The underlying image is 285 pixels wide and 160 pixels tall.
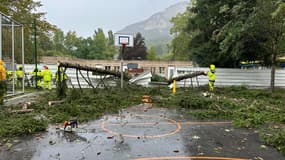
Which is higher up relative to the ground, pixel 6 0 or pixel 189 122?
pixel 6 0

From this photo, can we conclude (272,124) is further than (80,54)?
No

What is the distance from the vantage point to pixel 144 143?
3.99 meters

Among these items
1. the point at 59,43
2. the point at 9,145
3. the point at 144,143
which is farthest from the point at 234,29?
the point at 59,43

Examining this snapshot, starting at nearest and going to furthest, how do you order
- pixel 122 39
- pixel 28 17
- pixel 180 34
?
pixel 122 39 → pixel 28 17 → pixel 180 34

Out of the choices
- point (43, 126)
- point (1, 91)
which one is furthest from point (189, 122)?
point (1, 91)

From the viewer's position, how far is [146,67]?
133 feet

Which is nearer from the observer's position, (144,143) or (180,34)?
(144,143)

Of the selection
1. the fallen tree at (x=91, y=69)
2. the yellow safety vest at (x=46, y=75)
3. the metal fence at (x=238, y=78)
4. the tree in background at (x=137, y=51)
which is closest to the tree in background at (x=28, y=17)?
the yellow safety vest at (x=46, y=75)

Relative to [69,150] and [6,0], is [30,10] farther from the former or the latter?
[69,150]

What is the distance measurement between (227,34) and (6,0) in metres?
16.9

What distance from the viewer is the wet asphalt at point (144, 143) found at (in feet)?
11.2

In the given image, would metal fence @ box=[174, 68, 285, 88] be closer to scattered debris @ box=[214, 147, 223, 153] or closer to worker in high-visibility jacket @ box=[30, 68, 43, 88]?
worker in high-visibility jacket @ box=[30, 68, 43, 88]

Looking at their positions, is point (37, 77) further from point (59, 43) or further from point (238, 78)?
point (59, 43)

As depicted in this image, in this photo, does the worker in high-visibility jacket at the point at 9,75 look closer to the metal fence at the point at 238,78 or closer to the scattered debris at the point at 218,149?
the scattered debris at the point at 218,149
